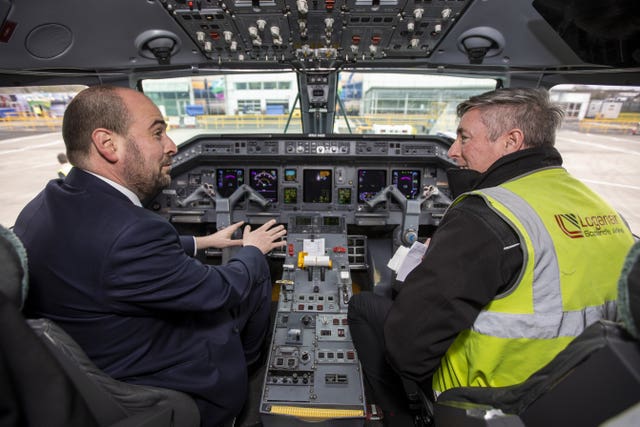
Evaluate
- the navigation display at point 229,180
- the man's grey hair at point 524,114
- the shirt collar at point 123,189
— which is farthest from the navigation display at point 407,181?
the shirt collar at point 123,189

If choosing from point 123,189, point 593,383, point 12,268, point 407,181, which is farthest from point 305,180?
point 593,383

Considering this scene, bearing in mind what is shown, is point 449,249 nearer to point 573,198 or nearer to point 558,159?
point 573,198

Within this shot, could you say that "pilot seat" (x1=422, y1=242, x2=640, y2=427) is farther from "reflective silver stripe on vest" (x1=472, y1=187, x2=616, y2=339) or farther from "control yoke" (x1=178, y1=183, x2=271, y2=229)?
"control yoke" (x1=178, y1=183, x2=271, y2=229)

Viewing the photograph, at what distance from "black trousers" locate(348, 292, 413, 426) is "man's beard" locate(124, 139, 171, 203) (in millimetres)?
1200

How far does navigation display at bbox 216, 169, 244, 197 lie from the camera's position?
343 cm

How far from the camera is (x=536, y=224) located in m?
0.93

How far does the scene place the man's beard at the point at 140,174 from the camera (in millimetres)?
1216

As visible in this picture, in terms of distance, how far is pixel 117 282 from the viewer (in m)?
1.00

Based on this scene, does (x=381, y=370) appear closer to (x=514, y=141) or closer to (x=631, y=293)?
(x=514, y=141)

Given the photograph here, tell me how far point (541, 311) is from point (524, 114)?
745mm

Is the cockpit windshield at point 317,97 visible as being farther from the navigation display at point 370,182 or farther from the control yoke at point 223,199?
the control yoke at point 223,199

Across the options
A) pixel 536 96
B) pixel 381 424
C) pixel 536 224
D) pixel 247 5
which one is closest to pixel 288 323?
pixel 381 424

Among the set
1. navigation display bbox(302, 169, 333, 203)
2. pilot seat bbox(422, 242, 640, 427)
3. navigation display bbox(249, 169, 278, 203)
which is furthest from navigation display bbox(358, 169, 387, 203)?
pilot seat bbox(422, 242, 640, 427)

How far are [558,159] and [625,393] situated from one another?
92 centimetres
